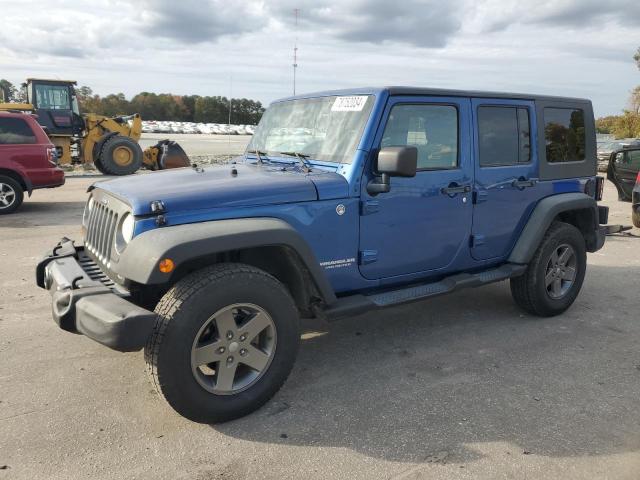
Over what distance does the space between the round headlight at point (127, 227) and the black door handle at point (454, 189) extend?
7.16 feet

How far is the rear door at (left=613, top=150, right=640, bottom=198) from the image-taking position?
374 inches

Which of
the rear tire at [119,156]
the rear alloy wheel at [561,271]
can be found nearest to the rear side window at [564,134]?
the rear alloy wheel at [561,271]

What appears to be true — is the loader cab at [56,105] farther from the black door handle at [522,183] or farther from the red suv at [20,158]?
the black door handle at [522,183]

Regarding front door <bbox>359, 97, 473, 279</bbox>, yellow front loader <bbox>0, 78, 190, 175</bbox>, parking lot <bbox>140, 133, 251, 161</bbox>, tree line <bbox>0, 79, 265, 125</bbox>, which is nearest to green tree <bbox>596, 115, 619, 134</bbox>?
parking lot <bbox>140, 133, 251, 161</bbox>

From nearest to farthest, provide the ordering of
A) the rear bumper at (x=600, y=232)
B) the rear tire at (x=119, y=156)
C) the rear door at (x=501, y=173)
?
the rear door at (x=501, y=173) → the rear bumper at (x=600, y=232) → the rear tire at (x=119, y=156)

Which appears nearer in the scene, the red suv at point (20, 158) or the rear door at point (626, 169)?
the rear door at point (626, 169)

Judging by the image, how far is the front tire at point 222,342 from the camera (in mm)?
2775

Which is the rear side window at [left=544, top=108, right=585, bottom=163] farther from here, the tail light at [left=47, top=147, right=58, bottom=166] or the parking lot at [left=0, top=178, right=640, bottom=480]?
the tail light at [left=47, top=147, right=58, bottom=166]

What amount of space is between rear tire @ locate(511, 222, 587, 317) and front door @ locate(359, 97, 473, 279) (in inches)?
32.8

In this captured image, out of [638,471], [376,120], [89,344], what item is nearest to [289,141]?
[376,120]

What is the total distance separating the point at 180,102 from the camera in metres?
82.1

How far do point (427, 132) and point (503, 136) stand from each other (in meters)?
0.89

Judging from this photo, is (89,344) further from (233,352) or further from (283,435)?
(283,435)

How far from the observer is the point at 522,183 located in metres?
4.48
